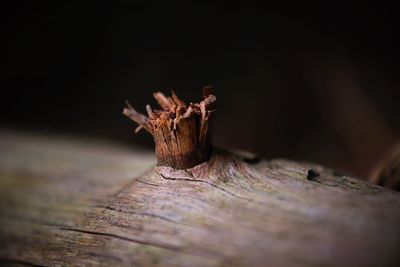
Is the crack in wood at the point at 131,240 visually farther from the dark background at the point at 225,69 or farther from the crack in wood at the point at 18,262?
the dark background at the point at 225,69

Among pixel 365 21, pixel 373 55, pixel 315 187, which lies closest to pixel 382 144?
pixel 373 55

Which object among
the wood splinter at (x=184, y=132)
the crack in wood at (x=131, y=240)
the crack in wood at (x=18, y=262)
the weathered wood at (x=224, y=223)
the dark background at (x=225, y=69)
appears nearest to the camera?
the weathered wood at (x=224, y=223)

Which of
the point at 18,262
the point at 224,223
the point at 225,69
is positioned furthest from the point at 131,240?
the point at 225,69

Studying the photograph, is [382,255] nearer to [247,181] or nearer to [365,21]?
[247,181]

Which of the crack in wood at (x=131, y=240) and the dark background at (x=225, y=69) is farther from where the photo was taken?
the dark background at (x=225, y=69)

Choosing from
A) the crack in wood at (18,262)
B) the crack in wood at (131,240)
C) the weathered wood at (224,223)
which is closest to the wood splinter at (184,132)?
the weathered wood at (224,223)

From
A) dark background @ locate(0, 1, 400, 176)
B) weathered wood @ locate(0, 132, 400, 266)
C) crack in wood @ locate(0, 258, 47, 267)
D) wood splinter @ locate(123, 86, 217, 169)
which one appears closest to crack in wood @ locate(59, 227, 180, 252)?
weathered wood @ locate(0, 132, 400, 266)
